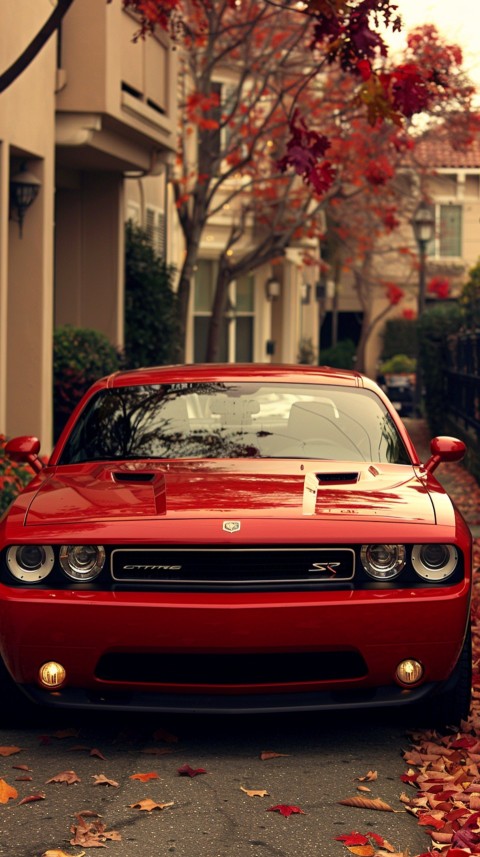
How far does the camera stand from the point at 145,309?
2009 centimetres

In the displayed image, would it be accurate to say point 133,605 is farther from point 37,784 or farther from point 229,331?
point 229,331

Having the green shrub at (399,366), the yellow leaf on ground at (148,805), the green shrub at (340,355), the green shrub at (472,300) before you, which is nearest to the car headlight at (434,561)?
the yellow leaf on ground at (148,805)

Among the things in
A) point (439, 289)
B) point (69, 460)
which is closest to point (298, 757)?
point (69, 460)

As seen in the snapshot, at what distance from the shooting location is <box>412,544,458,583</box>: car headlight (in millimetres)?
5586

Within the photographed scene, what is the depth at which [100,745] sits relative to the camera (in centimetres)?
567

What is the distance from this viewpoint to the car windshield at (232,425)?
6.75m

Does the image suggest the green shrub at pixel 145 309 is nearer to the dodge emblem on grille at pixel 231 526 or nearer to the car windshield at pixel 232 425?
the car windshield at pixel 232 425

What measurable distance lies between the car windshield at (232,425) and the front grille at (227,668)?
4.50 ft

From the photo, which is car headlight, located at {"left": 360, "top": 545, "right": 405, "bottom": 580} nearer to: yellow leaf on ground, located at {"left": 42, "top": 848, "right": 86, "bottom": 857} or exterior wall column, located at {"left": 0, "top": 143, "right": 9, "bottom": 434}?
yellow leaf on ground, located at {"left": 42, "top": 848, "right": 86, "bottom": 857}

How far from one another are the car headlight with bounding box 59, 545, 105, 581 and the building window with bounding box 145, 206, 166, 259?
52.7 ft

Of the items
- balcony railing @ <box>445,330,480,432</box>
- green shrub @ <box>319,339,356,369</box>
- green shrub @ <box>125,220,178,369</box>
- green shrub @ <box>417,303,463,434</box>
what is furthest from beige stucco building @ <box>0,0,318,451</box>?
green shrub @ <box>319,339,356,369</box>

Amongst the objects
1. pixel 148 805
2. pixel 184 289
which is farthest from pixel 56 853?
pixel 184 289

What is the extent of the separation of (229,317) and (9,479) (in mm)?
20563

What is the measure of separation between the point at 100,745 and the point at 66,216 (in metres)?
13.6
